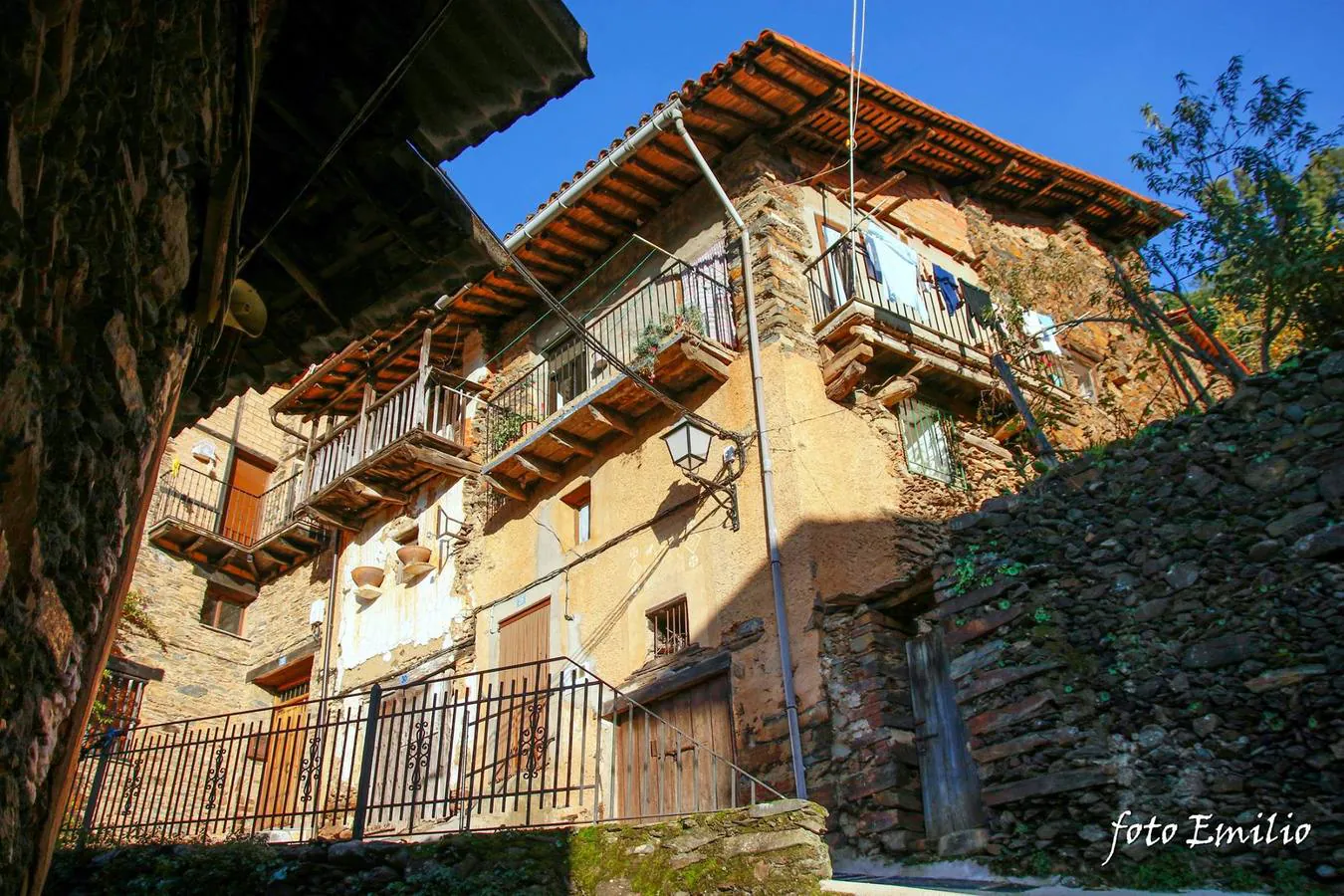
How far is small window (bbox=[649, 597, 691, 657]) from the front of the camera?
424 inches

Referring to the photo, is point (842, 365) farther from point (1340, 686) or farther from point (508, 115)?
point (508, 115)

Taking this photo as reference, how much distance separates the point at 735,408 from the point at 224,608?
11.5 m

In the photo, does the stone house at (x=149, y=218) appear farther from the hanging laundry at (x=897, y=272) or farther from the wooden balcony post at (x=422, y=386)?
the wooden balcony post at (x=422, y=386)

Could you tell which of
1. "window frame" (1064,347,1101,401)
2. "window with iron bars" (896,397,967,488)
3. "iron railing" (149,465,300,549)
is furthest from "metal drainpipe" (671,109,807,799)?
"iron railing" (149,465,300,549)

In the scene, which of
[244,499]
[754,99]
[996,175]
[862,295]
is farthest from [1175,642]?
[244,499]

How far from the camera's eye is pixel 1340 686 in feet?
18.4

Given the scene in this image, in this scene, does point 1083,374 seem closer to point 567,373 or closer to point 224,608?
point 567,373

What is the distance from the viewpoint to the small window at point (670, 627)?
10.8m

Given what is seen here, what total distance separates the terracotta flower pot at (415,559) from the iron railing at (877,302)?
6557 millimetres

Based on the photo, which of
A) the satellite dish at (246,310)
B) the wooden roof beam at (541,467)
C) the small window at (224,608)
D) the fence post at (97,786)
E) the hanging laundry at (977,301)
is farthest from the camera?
the small window at (224,608)

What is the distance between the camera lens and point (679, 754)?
9.47 meters

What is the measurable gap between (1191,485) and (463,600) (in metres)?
9.54

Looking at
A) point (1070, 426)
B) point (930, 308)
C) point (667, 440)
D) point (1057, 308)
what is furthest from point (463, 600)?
point (1057, 308)

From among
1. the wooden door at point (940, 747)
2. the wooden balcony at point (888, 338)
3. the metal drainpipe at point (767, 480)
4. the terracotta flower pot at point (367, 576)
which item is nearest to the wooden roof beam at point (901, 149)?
the wooden balcony at point (888, 338)
